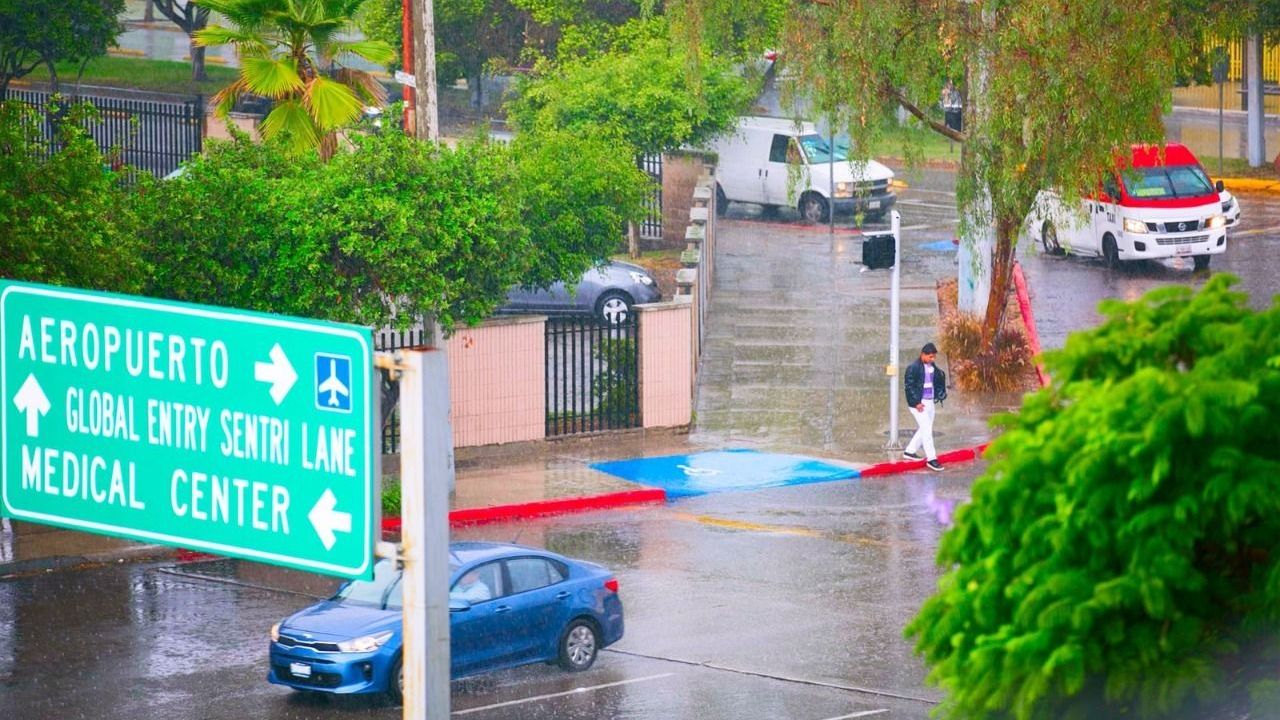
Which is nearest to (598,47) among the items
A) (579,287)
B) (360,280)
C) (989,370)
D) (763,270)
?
(763,270)

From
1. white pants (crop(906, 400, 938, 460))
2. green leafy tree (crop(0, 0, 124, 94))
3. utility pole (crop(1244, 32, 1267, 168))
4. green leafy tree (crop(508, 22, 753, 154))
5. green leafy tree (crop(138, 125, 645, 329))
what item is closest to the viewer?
green leafy tree (crop(138, 125, 645, 329))

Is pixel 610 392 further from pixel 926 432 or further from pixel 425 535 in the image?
pixel 425 535

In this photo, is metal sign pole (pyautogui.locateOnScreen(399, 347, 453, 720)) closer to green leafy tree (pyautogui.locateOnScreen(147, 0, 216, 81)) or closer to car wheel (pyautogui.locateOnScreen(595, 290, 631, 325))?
car wheel (pyautogui.locateOnScreen(595, 290, 631, 325))

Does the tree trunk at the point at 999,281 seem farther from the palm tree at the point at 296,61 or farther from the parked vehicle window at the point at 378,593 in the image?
the parked vehicle window at the point at 378,593

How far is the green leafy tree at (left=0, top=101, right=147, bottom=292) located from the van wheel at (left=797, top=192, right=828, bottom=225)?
70.0 ft

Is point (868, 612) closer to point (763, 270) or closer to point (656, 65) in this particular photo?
point (763, 270)

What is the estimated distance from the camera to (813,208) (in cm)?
3984

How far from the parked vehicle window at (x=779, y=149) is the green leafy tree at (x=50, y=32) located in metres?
16.5

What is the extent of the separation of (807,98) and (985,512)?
2138 cm

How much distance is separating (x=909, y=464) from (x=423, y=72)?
8346 millimetres

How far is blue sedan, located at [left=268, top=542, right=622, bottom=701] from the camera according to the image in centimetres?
1470

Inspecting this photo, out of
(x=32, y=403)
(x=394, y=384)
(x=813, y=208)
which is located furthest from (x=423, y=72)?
(x=813, y=208)

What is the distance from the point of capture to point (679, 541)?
20656 millimetres

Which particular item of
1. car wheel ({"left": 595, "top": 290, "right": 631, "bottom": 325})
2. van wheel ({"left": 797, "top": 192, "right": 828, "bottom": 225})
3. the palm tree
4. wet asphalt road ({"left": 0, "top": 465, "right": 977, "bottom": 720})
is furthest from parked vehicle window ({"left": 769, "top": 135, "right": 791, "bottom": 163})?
wet asphalt road ({"left": 0, "top": 465, "right": 977, "bottom": 720})
